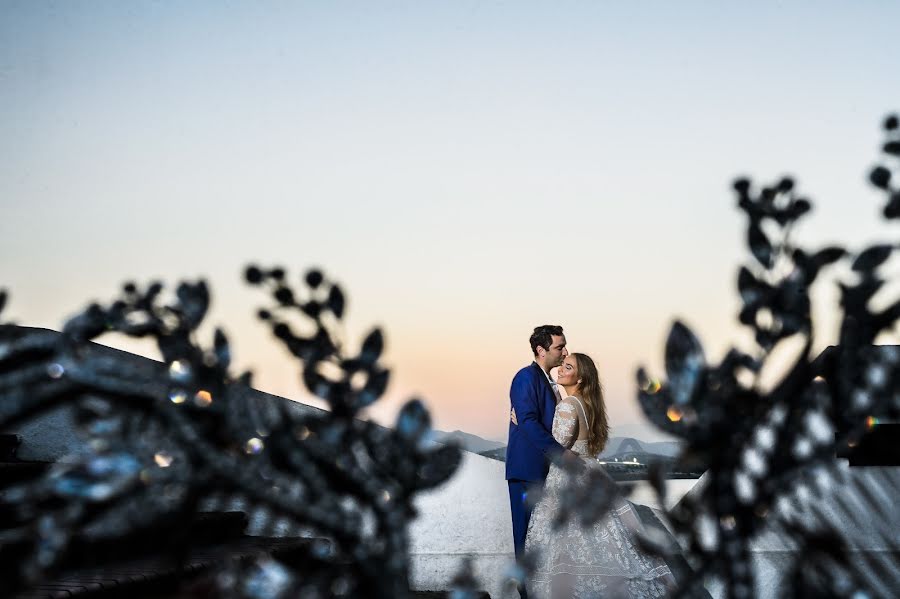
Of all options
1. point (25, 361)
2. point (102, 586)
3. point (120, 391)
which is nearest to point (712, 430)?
point (120, 391)

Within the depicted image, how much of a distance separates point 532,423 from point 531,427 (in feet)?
0.12

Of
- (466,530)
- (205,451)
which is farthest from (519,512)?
(205,451)

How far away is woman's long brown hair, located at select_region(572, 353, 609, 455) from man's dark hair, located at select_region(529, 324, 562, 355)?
0.85 feet

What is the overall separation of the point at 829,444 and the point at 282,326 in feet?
2.06

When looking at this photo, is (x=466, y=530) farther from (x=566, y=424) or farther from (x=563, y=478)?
(x=566, y=424)

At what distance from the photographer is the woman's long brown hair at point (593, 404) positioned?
6415 millimetres

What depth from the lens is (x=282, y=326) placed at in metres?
0.88

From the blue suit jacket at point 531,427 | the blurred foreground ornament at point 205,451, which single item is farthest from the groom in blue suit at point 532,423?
the blurred foreground ornament at point 205,451

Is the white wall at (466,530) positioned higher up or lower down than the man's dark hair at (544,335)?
lower down

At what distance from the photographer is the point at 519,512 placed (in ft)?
19.2

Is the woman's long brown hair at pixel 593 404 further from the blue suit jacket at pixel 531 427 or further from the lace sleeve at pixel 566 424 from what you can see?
the blue suit jacket at pixel 531 427

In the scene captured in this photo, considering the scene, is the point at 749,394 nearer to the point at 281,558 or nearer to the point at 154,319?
the point at 154,319

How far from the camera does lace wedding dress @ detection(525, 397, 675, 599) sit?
5.49 meters

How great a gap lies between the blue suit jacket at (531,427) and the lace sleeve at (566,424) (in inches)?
3.1
